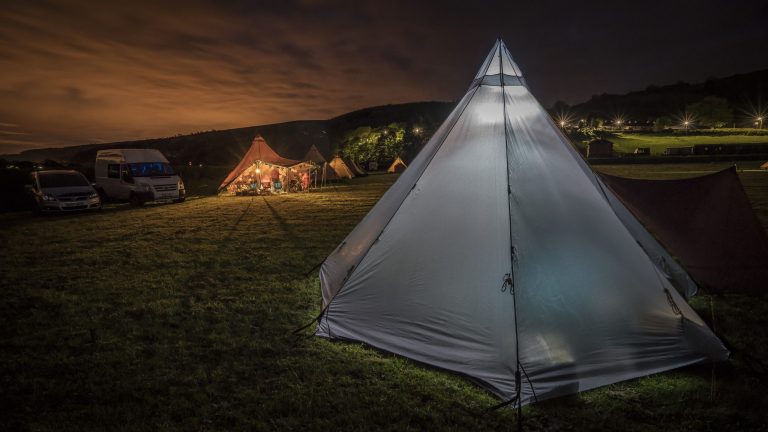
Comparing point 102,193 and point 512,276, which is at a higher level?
point 102,193

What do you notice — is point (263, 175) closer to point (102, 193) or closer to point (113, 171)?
point (113, 171)

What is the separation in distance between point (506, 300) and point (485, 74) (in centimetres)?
290

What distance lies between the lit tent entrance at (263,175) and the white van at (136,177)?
17.0 ft

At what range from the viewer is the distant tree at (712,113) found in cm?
10806

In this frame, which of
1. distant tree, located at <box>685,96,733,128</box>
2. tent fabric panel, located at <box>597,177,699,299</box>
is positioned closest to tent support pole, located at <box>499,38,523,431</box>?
tent fabric panel, located at <box>597,177,699,299</box>

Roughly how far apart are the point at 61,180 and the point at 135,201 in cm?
306

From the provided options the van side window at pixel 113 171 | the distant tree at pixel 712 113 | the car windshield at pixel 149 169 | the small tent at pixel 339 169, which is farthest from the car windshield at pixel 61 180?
the distant tree at pixel 712 113

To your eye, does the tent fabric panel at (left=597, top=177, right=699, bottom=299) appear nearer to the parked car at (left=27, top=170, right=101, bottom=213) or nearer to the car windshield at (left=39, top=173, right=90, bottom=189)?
the parked car at (left=27, top=170, right=101, bottom=213)

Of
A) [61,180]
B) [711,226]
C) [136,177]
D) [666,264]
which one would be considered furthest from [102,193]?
[711,226]

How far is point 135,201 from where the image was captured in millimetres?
19531

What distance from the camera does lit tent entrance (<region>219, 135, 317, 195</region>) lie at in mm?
26250

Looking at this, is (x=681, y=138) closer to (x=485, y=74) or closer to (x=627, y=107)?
(x=485, y=74)

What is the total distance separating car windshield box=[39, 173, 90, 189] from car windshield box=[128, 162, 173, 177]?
2168 millimetres

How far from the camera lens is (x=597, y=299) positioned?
396cm
